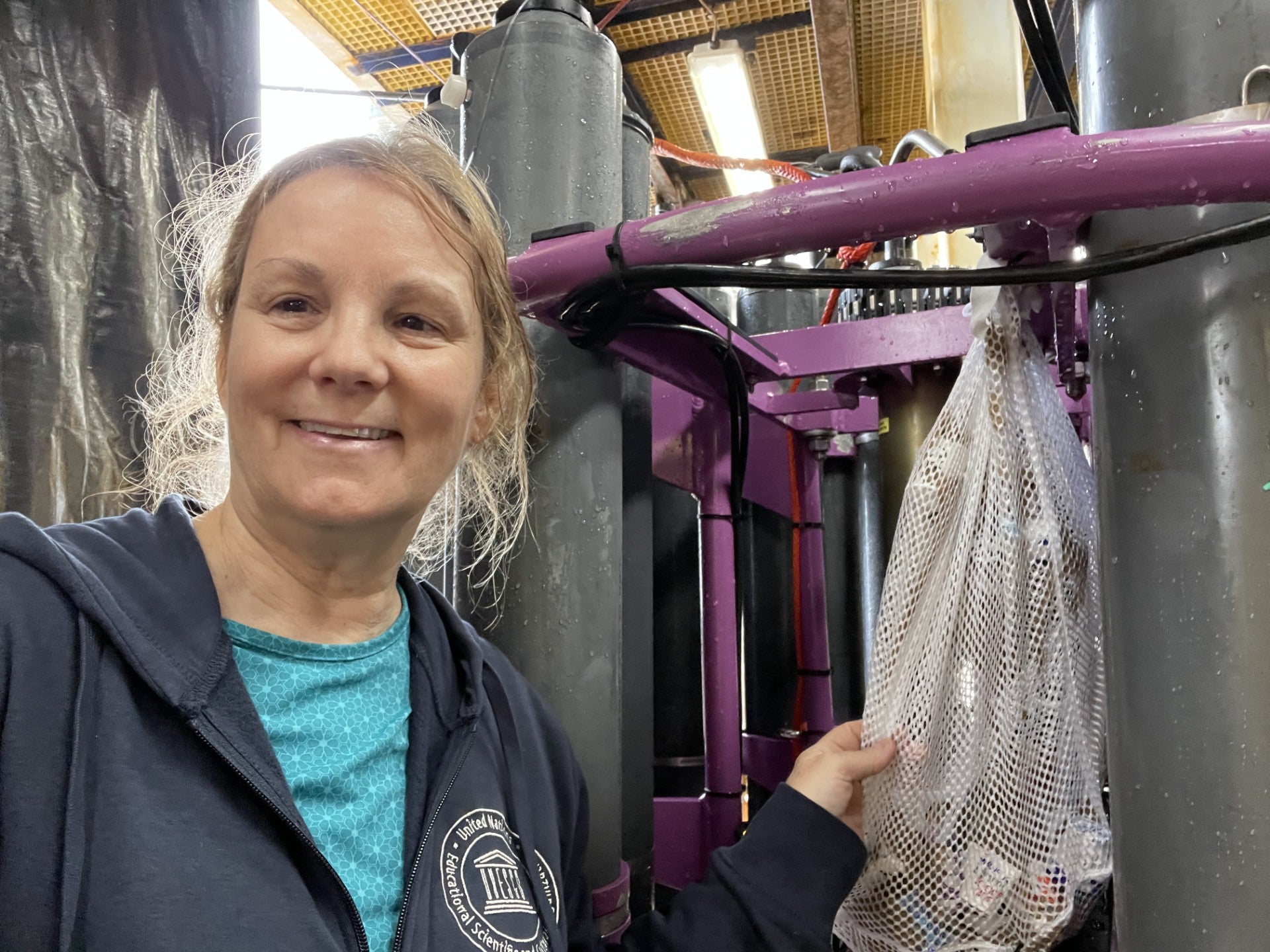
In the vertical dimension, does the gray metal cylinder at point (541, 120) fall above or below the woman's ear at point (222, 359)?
above

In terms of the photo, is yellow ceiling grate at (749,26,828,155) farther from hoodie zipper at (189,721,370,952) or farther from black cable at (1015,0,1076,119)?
hoodie zipper at (189,721,370,952)

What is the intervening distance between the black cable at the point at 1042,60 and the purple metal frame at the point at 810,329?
224mm

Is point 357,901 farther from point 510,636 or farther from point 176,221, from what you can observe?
point 176,221

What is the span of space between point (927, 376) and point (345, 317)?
1.26 m

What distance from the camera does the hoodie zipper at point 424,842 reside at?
660 millimetres

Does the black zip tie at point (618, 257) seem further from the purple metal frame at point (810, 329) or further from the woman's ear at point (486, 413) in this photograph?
the woman's ear at point (486, 413)

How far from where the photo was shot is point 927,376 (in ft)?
5.50

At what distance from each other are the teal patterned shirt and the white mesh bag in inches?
17.5

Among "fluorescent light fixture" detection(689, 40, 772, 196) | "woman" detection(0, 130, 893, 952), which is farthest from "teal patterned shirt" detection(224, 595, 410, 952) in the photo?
"fluorescent light fixture" detection(689, 40, 772, 196)

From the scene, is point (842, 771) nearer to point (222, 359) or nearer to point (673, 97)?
point (222, 359)

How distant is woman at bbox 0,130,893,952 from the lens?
0.56 metres

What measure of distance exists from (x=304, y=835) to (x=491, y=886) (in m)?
0.20

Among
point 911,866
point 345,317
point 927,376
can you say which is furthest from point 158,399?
point 927,376

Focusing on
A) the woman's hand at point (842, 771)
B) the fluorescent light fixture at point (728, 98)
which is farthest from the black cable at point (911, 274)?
the fluorescent light fixture at point (728, 98)
